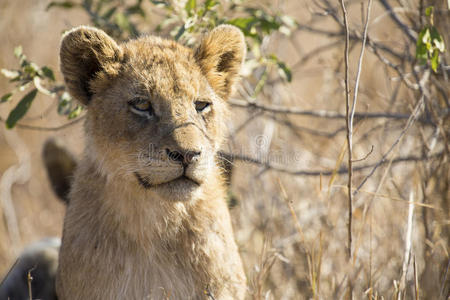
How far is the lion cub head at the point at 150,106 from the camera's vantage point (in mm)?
2930

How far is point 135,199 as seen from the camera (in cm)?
332

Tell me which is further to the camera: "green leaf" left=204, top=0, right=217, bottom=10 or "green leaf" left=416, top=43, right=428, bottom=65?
"green leaf" left=204, top=0, right=217, bottom=10

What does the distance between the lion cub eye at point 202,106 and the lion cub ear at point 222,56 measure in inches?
11.1

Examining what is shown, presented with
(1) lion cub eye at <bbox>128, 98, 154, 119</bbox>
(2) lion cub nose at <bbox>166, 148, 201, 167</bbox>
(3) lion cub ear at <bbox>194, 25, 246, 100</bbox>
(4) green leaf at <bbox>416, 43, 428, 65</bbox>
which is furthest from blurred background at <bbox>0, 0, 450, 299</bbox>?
(2) lion cub nose at <bbox>166, 148, 201, 167</bbox>

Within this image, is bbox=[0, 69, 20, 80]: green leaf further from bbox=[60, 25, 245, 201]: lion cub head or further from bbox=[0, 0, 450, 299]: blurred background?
bbox=[60, 25, 245, 201]: lion cub head

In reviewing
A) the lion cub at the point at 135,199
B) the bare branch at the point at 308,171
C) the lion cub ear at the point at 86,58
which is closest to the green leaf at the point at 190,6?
the lion cub at the point at 135,199

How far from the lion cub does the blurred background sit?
32cm

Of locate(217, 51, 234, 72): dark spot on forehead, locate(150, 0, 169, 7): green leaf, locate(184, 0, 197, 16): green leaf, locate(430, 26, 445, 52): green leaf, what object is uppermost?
locate(150, 0, 169, 7): green leaf

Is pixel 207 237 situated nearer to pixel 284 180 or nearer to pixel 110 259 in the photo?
pixel 110 259

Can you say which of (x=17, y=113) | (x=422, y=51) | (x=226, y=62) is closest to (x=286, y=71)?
(x=226, y=62)

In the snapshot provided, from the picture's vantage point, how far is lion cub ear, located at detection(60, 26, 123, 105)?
327 cm

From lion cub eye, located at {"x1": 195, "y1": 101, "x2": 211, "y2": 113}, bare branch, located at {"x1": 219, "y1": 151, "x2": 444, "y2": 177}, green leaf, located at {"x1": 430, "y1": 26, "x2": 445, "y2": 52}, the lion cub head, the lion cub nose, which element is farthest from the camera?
bare branch, located at {"x1": 219, "y1": 151, "x2": 444, "y2": 177}

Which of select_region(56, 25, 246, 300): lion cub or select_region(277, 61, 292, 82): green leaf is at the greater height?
select_region(277, 61, 292, 82): green leaf

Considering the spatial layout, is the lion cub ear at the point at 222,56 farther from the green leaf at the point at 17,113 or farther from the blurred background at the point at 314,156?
the green leaf at the point at 17,113
